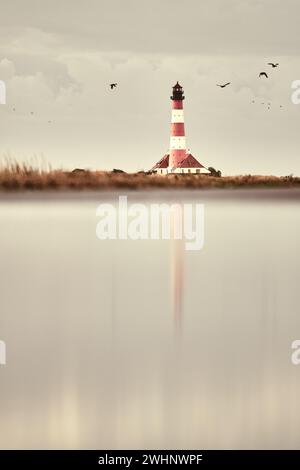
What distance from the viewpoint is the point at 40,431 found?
4.39 m

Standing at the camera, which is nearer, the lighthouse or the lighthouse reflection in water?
the lighthouse reflection in water

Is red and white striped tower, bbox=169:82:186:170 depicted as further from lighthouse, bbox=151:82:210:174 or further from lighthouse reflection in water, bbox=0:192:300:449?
lighthouse reflection in water, bbox=0:192:300:449

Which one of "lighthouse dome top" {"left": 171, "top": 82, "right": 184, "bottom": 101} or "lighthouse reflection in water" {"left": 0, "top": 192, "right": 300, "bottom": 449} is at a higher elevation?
"lighthouse dome top" {"left": 171, "top": 82, "right": 184, "bottom": 101}

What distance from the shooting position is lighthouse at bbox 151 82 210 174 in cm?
3656

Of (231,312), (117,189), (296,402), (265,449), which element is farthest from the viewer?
(117,189)

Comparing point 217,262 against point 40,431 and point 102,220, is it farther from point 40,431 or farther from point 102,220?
point 102,220

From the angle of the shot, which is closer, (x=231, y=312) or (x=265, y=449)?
(x=265, y=449)

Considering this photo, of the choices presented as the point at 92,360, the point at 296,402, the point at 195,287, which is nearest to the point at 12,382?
the point at 92,360

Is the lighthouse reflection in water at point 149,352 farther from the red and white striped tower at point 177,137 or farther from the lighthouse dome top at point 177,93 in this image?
the lighthouse dome top at point 177,93

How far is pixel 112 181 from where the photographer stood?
34.0 meters

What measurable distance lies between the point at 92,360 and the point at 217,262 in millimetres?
6103

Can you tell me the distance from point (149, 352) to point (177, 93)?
33.0m

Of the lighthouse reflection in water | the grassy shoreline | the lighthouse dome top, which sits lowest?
the lighthouse reflection in water

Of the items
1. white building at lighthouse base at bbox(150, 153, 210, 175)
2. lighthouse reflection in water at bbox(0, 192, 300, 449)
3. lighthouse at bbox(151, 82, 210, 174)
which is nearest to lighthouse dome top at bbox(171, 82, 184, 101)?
lighthouse at bbox(151, 82, 210, 174)
